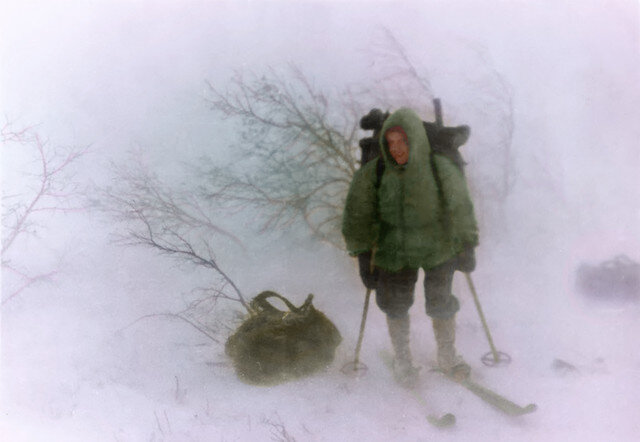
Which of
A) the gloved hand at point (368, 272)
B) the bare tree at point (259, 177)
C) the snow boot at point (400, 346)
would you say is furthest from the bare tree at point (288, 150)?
the snow boot at point (400, 346)

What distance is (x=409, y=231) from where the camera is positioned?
87.3 inches

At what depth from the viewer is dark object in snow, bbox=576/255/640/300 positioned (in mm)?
2381

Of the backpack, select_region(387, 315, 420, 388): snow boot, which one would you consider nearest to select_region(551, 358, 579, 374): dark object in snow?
select_region(387, 315, 420, 388): snow boot

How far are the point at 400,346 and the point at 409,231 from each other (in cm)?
54

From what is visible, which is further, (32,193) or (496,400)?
(32,193)

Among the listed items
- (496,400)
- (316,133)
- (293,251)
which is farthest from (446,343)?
(316,133)

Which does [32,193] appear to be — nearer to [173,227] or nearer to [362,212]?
[173,227]

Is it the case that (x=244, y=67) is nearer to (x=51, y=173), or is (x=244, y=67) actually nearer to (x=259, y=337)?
(x=51, y=173)

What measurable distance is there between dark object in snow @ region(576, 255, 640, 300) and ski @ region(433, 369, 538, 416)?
0.64m

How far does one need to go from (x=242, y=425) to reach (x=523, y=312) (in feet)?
4.40

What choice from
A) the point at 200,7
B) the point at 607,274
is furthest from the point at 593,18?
the point at 200,7

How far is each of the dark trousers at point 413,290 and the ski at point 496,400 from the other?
296 mm

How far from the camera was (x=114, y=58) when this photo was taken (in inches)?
100

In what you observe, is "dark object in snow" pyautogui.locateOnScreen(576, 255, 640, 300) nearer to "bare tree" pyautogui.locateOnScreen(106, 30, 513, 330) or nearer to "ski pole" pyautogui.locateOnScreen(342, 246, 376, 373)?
"ski pole" pyautogui.locateOnScreen(342, 246, 376, 373)
